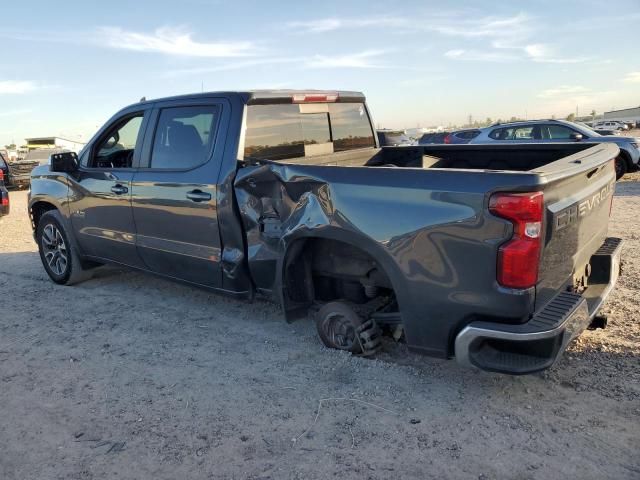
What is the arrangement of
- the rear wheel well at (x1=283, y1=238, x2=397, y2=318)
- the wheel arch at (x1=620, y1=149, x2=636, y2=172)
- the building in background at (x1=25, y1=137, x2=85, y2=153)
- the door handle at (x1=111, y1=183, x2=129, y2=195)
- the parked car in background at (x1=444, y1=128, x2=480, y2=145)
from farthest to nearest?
1. the building in background at (x1=25, y1=137, x2=85, y2=153)
2. the parked car in background at (x1=444, y1=128, x2=480, y2=145)
3. the wheel arch at (x1=620, y1=149, x2=636, y2=172)
4. the door handle at (x1=111, y1=183, x2=129, y2=195)
5. the rear wheel well at (x1=283, y1=238, x2=397, y2=318)

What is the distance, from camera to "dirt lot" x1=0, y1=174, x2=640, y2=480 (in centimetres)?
283

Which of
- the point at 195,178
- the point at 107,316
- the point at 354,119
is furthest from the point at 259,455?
the point at 354,119

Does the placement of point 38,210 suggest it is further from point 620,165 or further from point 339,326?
→ point 620,165

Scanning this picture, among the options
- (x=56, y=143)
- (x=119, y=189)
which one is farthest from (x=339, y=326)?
(x=56, y=143)

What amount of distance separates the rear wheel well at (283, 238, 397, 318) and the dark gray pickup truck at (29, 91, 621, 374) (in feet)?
0.04

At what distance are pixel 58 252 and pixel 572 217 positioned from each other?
5427mm

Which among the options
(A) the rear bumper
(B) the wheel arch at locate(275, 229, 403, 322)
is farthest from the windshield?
(A) the rear bumper

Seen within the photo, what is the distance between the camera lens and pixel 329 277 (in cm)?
416

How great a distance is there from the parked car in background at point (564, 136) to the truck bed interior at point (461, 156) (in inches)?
324

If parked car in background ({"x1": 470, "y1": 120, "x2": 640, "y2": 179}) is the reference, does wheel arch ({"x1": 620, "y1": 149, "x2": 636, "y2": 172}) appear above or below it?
below

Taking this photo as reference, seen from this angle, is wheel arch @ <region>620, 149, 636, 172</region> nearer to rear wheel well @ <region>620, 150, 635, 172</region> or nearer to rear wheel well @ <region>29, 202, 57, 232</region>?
rear wheel well @ <region>620, 150, 635, 172</region>

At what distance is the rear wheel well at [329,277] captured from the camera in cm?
382

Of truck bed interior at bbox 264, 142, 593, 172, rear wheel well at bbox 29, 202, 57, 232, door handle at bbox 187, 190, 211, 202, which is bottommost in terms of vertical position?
rear wheel well at bbox 29, 202, 57, 232

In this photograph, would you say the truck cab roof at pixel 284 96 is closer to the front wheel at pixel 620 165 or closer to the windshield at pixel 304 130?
the windshield at pixel 304 130
